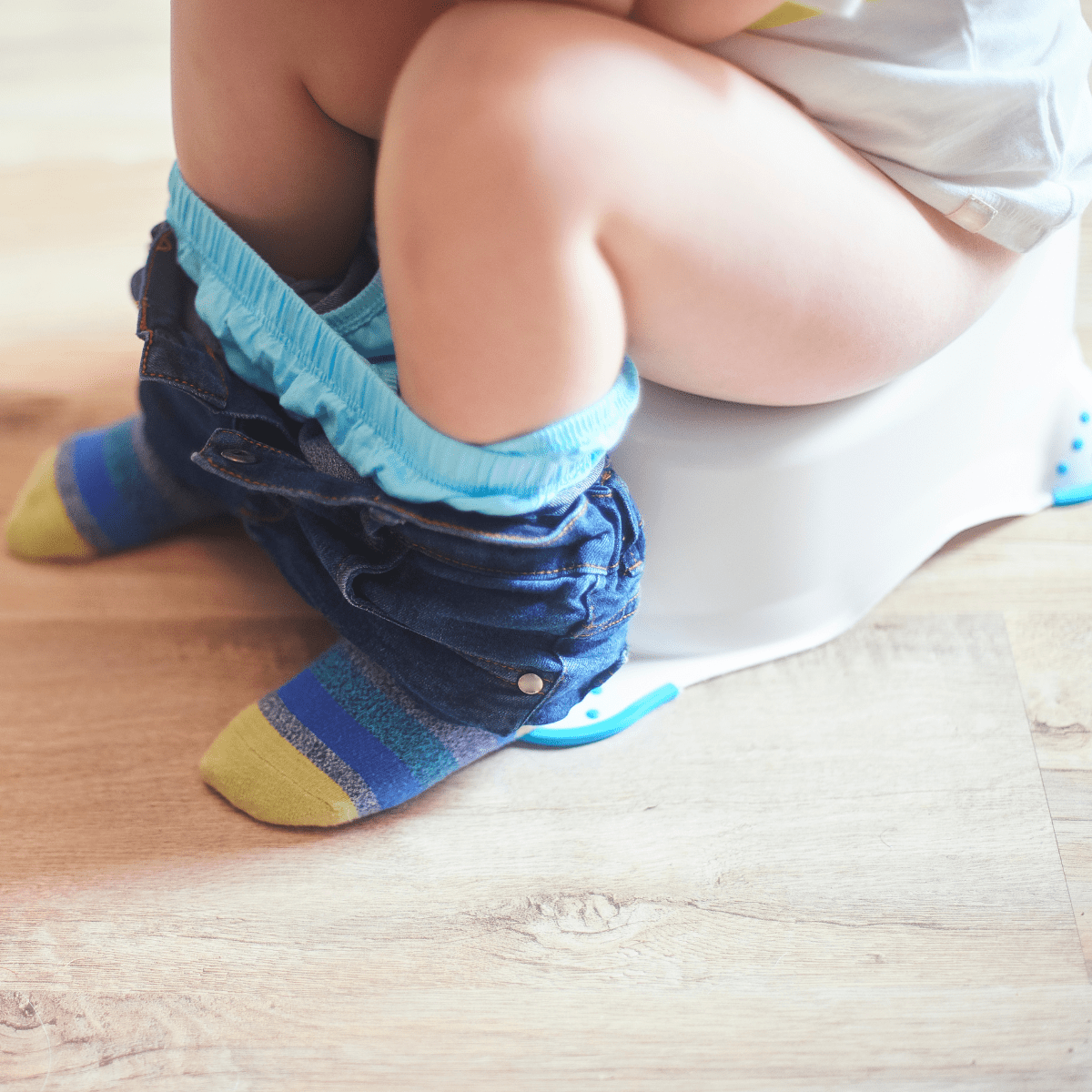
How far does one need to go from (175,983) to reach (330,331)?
35 centimetres

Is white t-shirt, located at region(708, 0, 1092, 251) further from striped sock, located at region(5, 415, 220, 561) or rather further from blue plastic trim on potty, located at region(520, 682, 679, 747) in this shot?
striped sock, located at region(5, 415, 220, 561)

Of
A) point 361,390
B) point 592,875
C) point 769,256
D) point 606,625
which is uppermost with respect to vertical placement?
point 769,256

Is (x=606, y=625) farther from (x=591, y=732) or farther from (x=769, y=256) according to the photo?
(x=769, y=256)

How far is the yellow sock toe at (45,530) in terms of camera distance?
741mm

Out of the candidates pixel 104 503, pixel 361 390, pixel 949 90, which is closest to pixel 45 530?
pixel 104 503

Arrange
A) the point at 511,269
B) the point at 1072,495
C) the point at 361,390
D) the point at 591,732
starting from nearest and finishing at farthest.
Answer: the point at 511,269 → the point at 361,390 → the point at 591,732 → the point at 1072,495

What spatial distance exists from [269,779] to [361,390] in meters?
0.23

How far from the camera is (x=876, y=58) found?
48 centimetres

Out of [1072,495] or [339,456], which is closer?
[339,456]

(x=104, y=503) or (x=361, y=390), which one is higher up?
(x=361, y=390)

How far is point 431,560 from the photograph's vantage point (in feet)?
1.81

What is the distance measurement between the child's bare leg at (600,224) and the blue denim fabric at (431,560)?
0.24 feet

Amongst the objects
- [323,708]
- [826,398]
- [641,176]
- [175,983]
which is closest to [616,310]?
[641,176]

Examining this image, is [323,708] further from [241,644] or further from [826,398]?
[826,398]
